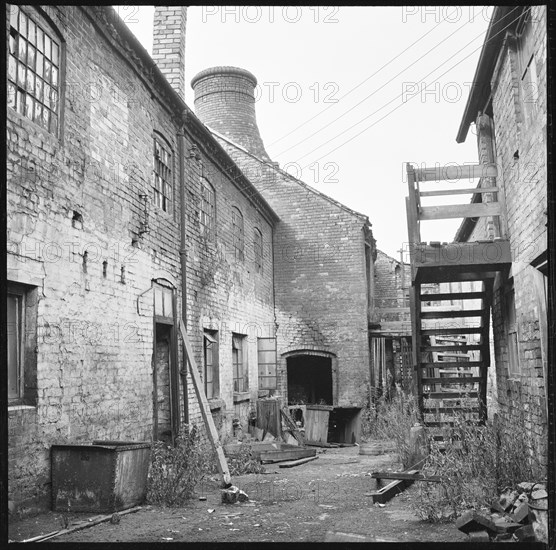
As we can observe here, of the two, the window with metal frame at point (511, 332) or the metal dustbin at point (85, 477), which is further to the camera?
the window with metal frame at point (511, 332)

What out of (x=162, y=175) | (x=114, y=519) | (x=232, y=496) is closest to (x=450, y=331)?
(x=232, y=496)

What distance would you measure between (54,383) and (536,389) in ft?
17.0

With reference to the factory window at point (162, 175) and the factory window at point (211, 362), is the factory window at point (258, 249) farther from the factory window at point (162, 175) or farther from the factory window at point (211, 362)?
the factory window at point (162, 175)

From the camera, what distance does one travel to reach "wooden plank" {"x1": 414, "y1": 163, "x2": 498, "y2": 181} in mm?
8578

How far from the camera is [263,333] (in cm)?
1719

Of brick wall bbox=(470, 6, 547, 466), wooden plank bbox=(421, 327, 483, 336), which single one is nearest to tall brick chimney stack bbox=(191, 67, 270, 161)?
wooden plank bbox=(421, 327, 483, 336)

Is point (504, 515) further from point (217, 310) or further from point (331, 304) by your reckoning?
point (331, 304)

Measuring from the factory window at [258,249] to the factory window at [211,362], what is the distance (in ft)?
14.9

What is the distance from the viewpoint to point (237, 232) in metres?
15.3

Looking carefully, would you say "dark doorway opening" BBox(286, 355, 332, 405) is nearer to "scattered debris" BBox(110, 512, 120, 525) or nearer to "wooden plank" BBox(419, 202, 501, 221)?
"wooden plank" BBox(419, 202, 501, 221)

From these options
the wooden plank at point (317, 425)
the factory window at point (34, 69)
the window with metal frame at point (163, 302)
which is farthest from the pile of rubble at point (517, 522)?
the wooden plank at point (317, 425)

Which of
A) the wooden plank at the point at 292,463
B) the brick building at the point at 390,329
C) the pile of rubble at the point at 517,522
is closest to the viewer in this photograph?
the pile of rubble at the point at 517,522

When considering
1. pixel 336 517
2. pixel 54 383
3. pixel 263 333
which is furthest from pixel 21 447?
pixel 263 333

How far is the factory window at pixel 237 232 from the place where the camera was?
14959 mm
